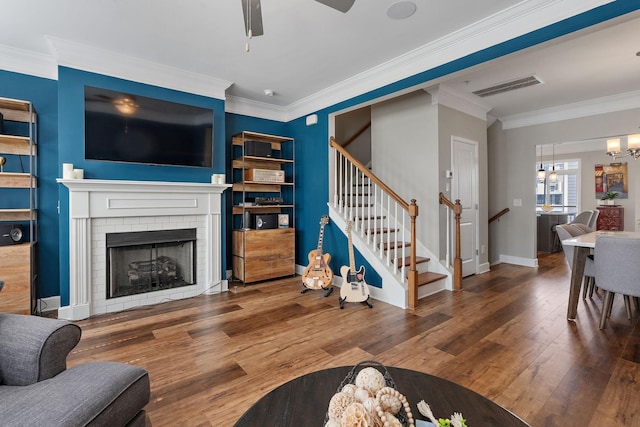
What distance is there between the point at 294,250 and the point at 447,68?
3.11 metres

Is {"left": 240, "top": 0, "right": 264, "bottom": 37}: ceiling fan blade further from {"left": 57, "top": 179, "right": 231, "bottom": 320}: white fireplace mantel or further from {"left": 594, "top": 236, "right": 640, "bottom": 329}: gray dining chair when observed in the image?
{"left": 594, "top": 236, "right": 640, "bottom": 329}: gray dining chair

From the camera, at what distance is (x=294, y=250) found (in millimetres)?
4738

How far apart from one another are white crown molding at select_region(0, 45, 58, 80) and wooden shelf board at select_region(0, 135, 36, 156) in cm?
74

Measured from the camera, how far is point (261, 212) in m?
4.82

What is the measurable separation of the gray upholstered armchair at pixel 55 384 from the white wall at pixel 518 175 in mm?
5977

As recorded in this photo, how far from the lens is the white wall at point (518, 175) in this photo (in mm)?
5141

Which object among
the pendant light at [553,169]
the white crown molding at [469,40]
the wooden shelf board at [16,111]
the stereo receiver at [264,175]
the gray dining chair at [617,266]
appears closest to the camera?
the white crown molding at [469,40]

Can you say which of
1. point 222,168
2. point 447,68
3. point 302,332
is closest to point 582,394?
point 302,332

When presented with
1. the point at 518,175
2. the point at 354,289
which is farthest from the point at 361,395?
the point at 518,175

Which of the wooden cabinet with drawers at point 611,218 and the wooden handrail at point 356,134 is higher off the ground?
the wooden handrail at point 356,134

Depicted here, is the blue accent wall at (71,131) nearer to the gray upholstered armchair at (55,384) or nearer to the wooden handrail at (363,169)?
the wooden handrail at (363,169)

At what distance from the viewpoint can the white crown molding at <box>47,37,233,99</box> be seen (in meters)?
3.05

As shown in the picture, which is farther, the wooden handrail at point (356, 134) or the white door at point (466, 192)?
the wooden handrail at point (356, 134)

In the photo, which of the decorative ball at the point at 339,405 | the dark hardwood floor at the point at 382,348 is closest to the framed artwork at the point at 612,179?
the dark hardwood floor at the point at 382,348
